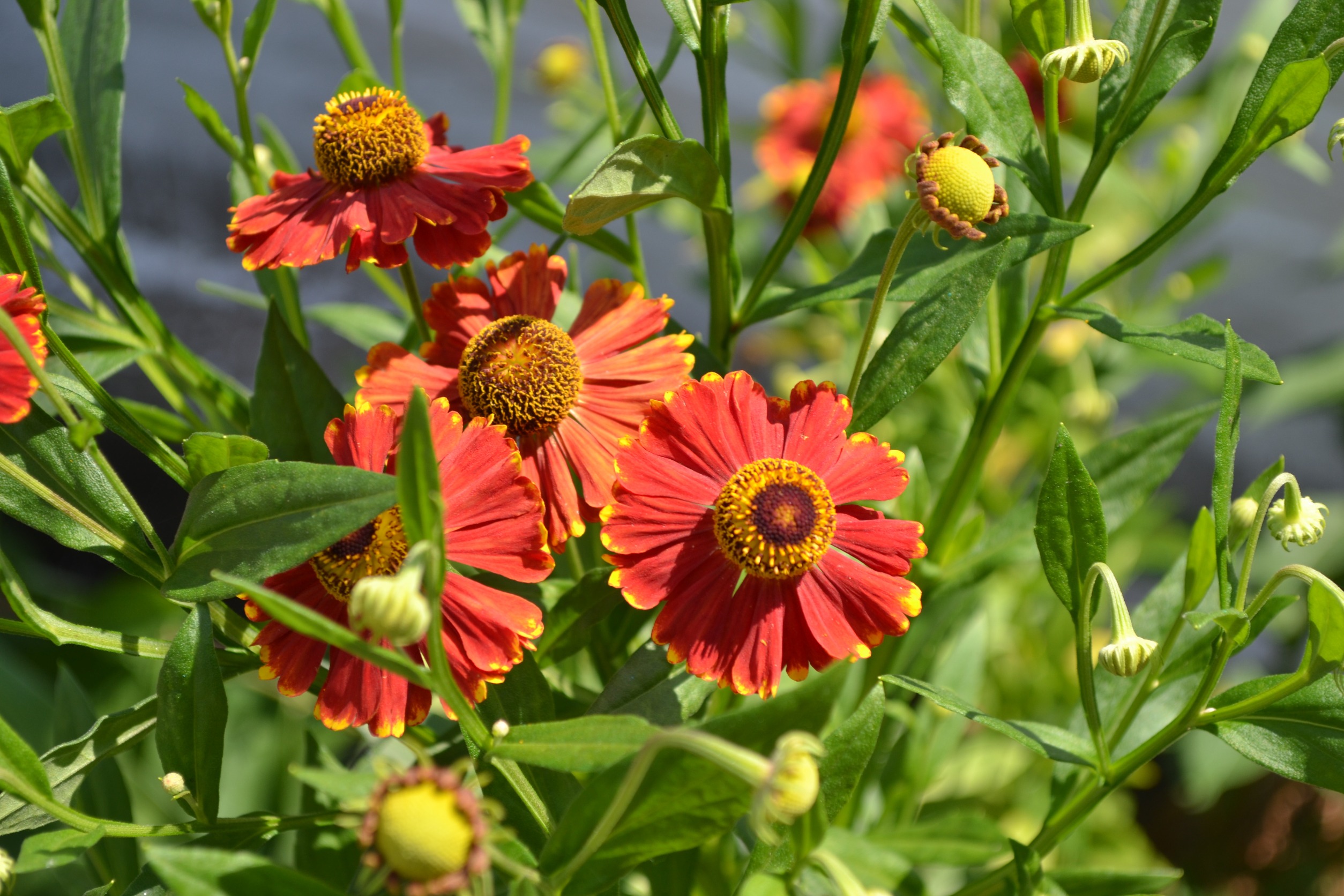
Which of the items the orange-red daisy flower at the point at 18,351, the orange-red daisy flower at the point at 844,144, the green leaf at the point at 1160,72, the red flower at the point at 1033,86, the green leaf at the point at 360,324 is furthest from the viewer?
the orange-red daisy flower at the point at 844,144

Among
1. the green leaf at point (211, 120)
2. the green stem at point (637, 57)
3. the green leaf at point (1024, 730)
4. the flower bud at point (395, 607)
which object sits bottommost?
the green leaf at point (1024, 730)

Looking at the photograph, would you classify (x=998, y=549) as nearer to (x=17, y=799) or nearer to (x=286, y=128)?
(x=17, y=799)

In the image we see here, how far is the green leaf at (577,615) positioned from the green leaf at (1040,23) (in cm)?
31

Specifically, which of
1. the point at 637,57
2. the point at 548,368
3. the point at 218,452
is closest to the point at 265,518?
the point at 218,452

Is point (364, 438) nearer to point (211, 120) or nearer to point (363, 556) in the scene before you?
point (363, 556)

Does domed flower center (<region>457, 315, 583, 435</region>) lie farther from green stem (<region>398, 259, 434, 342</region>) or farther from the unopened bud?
the unopened bud

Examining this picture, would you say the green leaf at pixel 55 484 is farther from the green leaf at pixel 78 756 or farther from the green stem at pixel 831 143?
the green stem at pixel 831 143

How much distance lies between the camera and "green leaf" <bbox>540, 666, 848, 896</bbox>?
34cm

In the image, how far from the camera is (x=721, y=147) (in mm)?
486

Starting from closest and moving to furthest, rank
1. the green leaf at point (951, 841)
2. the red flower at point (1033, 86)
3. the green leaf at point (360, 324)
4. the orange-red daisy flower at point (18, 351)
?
the orange-red daisy flower at point (18, 351), the green leaf at point (951, 841), the green leaf at point (360, 324), the red flower at point (1033, 86)

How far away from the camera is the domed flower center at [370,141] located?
50cm

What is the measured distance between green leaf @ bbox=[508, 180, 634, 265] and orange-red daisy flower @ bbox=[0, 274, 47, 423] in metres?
0.22

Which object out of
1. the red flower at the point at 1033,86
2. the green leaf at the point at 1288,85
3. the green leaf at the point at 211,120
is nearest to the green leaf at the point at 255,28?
the green leaf at the point at 211,120

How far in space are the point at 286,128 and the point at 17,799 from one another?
1.27 meters
